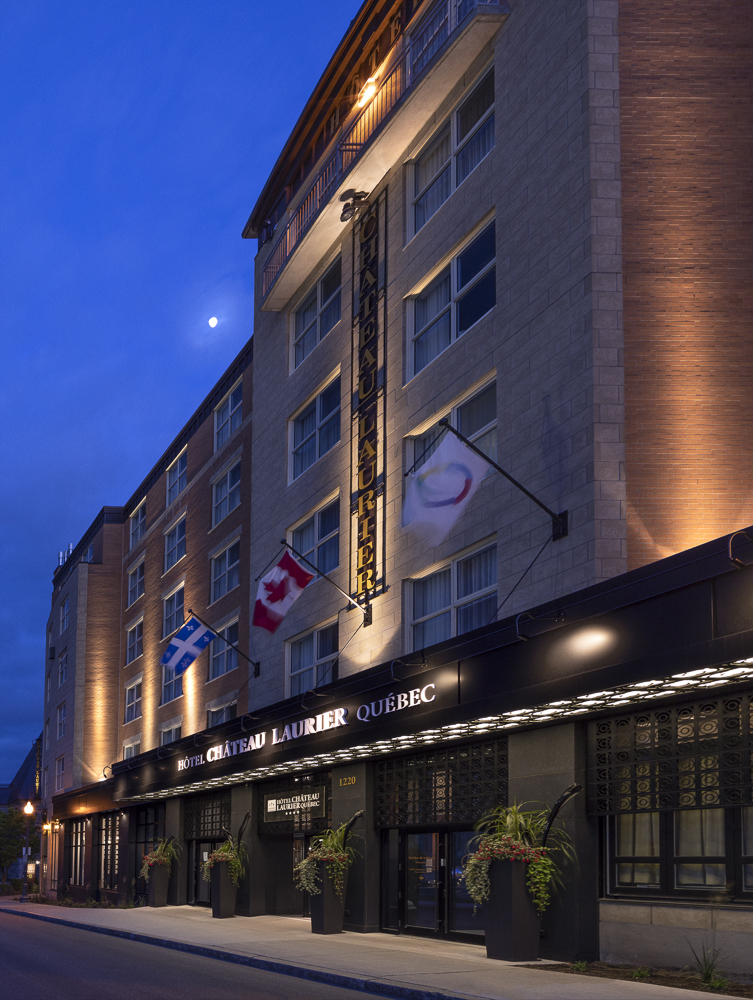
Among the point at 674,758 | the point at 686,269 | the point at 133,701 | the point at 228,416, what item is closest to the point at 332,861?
the point at 674,758

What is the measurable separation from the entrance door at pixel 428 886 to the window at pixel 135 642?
103ft

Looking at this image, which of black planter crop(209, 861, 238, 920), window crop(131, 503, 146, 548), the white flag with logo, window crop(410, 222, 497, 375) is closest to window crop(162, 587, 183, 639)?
window crop(131, 503, 146, 548)

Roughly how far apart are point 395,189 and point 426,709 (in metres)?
13.0

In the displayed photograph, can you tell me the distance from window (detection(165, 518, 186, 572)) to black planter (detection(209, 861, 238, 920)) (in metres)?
17.8

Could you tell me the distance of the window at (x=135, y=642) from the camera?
55250mm

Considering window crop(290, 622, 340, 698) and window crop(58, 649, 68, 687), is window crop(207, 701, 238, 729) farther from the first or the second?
window crop(58, 649, 68, 687)

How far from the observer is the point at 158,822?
4438 cm

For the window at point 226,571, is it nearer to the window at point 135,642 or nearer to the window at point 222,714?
the window at point 222,714

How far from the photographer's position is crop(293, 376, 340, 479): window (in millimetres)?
30578

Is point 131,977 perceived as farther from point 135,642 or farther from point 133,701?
point 135,642

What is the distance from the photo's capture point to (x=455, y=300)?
78.8ft

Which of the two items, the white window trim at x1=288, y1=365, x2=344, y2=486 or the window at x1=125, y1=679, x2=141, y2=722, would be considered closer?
the white window trim at x1=288, y1=365, x2=344, y2=486

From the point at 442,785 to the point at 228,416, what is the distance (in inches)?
907

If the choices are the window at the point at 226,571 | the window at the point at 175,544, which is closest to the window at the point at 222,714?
the window at the point at 226,571
